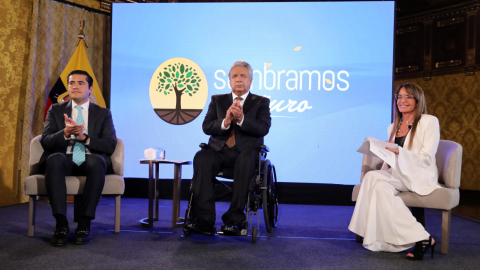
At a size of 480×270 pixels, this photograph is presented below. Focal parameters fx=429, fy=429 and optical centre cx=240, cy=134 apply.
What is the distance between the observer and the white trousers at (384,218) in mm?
Answer: 2532

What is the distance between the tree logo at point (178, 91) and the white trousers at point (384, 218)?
266cm

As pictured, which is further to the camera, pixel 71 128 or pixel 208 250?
pixel 71 128

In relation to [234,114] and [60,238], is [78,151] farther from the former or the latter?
[234,114]

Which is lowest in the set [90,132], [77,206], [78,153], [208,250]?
[208,250]

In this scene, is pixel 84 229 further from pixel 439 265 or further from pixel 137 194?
pixel 137 194

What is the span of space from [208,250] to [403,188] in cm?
129

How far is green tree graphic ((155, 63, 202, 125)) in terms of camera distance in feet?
16.3

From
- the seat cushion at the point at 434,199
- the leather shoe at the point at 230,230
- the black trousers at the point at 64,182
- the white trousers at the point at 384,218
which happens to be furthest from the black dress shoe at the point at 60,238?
the seat cushion at the point at 434,199

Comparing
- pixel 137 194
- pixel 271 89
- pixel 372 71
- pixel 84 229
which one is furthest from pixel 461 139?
pixel 84 229

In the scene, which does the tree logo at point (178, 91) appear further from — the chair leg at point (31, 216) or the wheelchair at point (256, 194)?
the chair leg at point (31, 216)

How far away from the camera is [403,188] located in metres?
2.74

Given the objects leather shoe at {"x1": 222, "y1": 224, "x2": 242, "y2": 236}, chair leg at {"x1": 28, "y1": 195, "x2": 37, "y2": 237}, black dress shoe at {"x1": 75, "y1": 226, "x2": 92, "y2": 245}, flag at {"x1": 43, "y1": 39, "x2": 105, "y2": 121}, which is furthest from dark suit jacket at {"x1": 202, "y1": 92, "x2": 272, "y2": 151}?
flag at {"x1": 43, "y1": 39, "x2": 105, "y2": 121}

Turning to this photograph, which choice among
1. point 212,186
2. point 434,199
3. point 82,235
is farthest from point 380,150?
point 82,235

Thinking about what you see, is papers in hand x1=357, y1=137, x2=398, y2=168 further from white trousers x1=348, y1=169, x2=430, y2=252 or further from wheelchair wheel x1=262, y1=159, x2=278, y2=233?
wheelchair wheel x1=262, y1=159, x2=278, y2=233
